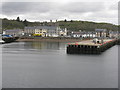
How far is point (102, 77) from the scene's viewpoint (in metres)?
22.2

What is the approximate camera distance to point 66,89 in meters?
17.8

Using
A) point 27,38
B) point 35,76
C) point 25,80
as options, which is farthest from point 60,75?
point 27,38

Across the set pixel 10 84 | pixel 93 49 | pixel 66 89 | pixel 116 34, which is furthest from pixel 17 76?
pixel 116 34

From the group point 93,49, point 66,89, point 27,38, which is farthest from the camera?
point 27,38

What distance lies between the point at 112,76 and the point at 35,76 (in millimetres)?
7671

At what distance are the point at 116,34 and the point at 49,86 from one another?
143 meters

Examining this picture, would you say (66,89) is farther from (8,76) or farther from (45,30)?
(45,30)

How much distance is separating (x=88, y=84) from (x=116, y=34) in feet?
465

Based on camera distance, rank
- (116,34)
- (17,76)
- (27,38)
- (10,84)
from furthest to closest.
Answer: (116,34) < (27,38) < (17,76) < (10,84)

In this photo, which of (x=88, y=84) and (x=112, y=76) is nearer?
(x=88, y=84)

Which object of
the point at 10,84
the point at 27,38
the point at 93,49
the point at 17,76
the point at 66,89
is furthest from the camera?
the point at 27,38

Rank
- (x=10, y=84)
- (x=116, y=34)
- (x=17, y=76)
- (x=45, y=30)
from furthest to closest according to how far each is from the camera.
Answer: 1. (x=116, y=34)
2. (x=45, y=30)
3. (x=17, y=76)
4. (x=10, y=84)

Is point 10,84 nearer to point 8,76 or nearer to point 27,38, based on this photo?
point 8,76

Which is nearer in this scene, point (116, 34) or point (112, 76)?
point (112, 76)
